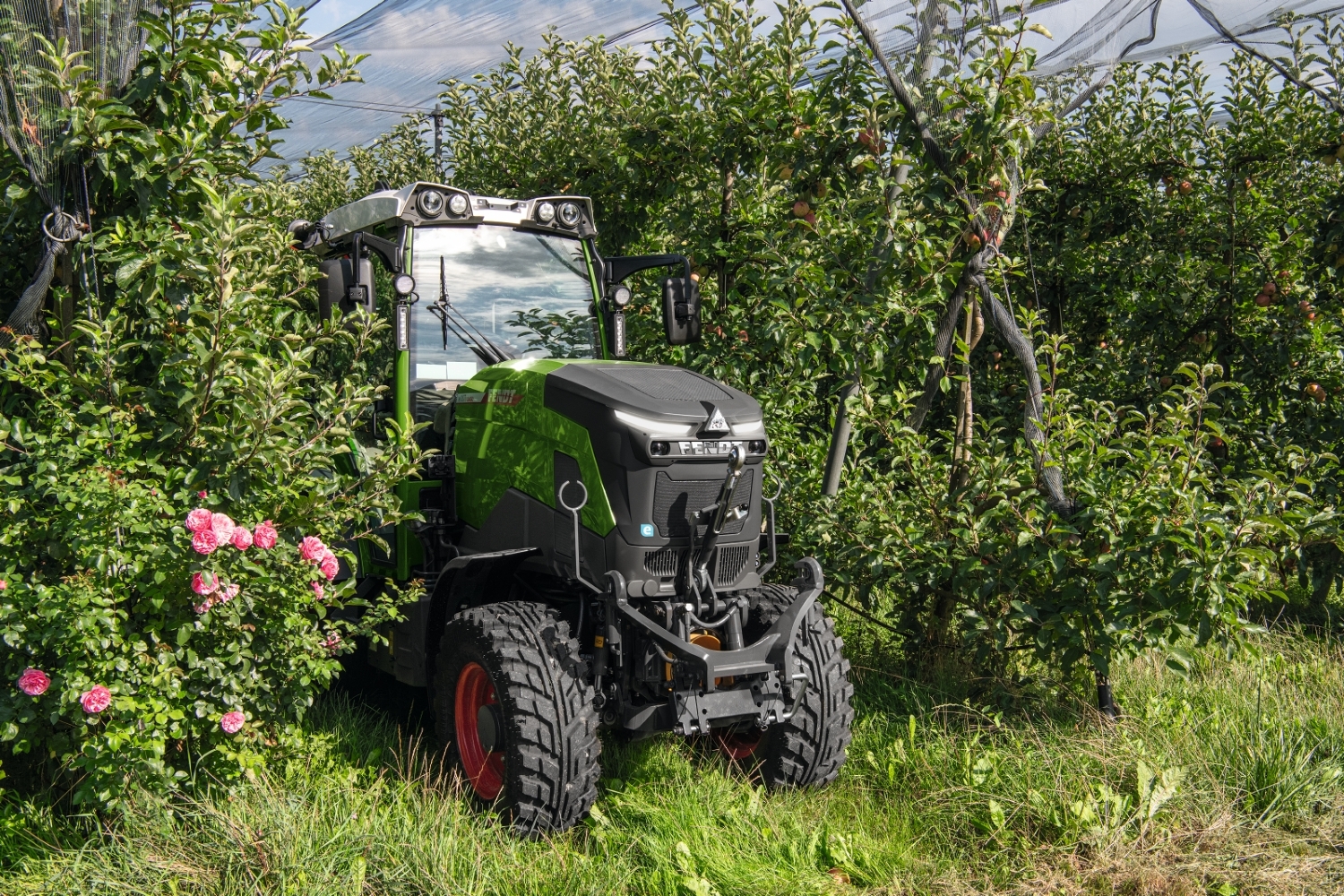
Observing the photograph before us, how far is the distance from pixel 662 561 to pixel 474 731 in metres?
0.88

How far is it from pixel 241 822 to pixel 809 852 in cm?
165

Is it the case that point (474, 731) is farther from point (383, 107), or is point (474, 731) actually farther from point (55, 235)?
point (383, 107)

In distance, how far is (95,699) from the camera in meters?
3.01

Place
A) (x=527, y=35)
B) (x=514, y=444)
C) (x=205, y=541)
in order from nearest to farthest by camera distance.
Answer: (x=205, y=541) → (x=514, y=444) → (x=527, y=35)

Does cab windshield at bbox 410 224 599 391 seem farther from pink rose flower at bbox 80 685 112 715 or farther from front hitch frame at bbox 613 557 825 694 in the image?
pink rose flower at bbox 80 685 112 715

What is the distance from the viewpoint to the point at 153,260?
3.29m

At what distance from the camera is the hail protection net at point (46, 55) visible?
127 inches

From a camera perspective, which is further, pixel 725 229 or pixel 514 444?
pixel 725 229

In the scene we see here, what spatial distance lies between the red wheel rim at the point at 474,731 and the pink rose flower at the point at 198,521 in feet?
3.17

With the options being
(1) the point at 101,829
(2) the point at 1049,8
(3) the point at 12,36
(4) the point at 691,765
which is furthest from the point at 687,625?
(2) the point at 1049,8

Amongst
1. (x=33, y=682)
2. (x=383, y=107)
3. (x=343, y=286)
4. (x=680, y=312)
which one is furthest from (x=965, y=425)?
(x=383, y=107)

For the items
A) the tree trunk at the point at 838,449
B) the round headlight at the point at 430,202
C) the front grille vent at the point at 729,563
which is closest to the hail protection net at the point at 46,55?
the round headlight at the point at 430,202

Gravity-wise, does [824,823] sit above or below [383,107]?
below

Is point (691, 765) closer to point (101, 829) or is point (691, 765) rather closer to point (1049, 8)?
point (101, 829)
